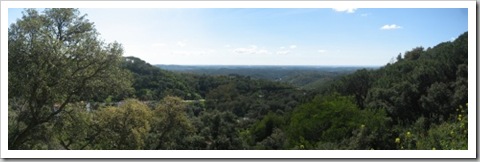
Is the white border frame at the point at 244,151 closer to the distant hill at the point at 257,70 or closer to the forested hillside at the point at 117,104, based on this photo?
the forested hillside at the point at 117,104

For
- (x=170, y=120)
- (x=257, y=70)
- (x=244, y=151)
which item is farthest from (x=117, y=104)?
(x=244, y=151)

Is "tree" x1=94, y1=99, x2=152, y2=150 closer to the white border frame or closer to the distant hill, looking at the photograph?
the distant hill

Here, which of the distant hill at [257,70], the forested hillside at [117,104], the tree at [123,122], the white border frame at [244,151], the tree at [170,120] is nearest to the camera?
the white border frame at [244,151]

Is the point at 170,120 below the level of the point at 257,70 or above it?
below

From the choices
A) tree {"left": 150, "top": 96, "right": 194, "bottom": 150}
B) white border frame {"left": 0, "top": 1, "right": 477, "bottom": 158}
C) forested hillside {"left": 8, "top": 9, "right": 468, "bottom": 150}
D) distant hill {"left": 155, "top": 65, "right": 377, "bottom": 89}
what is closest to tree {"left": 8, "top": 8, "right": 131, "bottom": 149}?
forested hillside {"left": 8, "top": 9, "right": 468, "bottom": 150}

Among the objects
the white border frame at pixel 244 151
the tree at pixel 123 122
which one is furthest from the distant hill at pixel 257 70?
the white border frame at pixel 244 151

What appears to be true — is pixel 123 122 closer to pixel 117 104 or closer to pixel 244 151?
pixel 117 104
